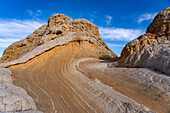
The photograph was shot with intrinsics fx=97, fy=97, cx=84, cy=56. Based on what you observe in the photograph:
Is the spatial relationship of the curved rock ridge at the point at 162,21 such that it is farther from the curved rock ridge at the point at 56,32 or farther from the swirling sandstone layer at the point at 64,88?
the curved rock ridge at the point at 56,32

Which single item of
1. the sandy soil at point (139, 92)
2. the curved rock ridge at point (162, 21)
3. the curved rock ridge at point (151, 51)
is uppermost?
the curved rock ridge at point (162, 21)

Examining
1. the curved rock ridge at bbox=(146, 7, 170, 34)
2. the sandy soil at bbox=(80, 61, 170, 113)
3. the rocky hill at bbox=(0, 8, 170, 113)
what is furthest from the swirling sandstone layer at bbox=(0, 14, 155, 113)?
the curved rock ridge at bbox=(146, 7, 170, 34)

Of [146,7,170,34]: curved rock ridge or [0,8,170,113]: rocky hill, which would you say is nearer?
[0,8,170,113]: rocky hill

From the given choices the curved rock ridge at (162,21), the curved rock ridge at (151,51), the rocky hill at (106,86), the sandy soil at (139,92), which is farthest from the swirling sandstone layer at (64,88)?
the curved rock ridge at (162,21)

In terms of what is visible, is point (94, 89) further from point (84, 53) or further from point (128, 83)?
point (84, 53)

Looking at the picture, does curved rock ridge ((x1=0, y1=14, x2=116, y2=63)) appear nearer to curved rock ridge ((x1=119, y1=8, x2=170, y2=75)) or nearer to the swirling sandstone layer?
the swirling sandstone layer

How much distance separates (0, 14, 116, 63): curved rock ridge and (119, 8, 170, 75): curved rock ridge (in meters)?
6.21

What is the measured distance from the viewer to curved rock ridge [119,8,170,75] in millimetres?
4008

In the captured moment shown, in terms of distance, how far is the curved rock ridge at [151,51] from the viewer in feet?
13.1

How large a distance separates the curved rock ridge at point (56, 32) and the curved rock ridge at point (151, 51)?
244 inches

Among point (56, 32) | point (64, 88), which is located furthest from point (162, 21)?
point (56, 32)

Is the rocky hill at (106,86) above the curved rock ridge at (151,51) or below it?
below

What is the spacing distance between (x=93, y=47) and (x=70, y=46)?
2.75m

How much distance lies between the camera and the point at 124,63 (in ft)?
19.5
